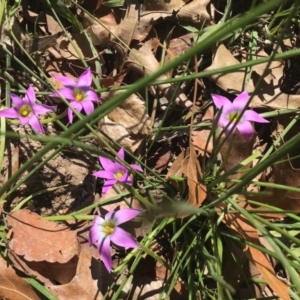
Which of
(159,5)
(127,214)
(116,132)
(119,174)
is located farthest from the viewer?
(159,5)

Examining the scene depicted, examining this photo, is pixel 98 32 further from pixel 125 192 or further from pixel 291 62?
pixel 291 62

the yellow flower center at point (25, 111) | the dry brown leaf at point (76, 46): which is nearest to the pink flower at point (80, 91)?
the yellow flower center at point (25, 111)

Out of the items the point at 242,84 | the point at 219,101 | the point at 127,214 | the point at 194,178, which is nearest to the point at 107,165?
the point at 127,214

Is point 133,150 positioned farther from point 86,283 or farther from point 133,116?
point 86,283

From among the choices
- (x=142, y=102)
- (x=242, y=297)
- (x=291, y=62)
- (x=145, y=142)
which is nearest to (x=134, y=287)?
(x=242, y=297)

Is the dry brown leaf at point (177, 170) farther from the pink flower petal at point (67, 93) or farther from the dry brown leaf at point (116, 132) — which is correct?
the pink flower petal at point (67, 93)
